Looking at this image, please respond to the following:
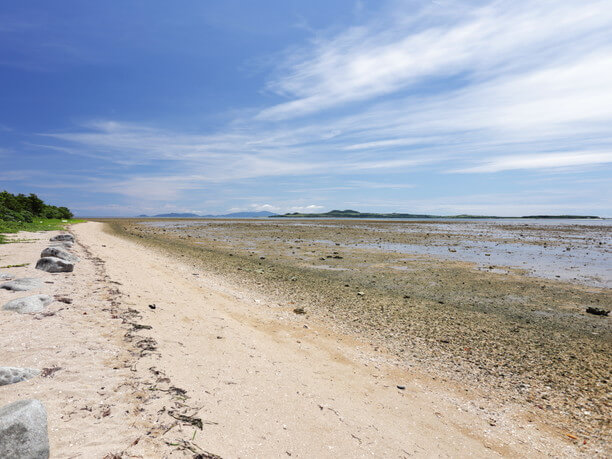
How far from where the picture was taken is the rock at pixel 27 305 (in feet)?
25.0

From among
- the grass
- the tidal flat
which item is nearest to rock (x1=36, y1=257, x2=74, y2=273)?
the tidal flat

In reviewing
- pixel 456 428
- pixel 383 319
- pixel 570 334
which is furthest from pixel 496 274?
pixel 456 428

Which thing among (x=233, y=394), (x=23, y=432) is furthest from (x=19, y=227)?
(x=23, y=432)

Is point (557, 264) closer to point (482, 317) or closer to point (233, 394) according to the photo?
point (482, 317)

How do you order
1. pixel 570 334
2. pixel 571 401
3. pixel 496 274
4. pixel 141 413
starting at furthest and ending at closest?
pixel 496 274, pixel 570 334, pixel 571 401, pixel 141 413

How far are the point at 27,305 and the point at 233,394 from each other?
20.1 ft

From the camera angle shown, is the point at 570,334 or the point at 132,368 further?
the point at 570,334

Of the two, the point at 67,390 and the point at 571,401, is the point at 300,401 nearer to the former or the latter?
the point at 67,390

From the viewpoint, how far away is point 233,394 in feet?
18.1

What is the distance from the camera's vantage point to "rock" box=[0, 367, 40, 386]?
469 centimetres

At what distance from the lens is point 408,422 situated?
18.2 ft

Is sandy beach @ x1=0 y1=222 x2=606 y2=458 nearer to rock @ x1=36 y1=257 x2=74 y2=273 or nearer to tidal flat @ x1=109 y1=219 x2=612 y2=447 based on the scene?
tidal flat @ x1=109 y1=219 x2=612 y2=447

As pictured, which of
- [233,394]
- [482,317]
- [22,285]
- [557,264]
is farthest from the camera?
[557,264]

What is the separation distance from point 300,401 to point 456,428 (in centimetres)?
276
